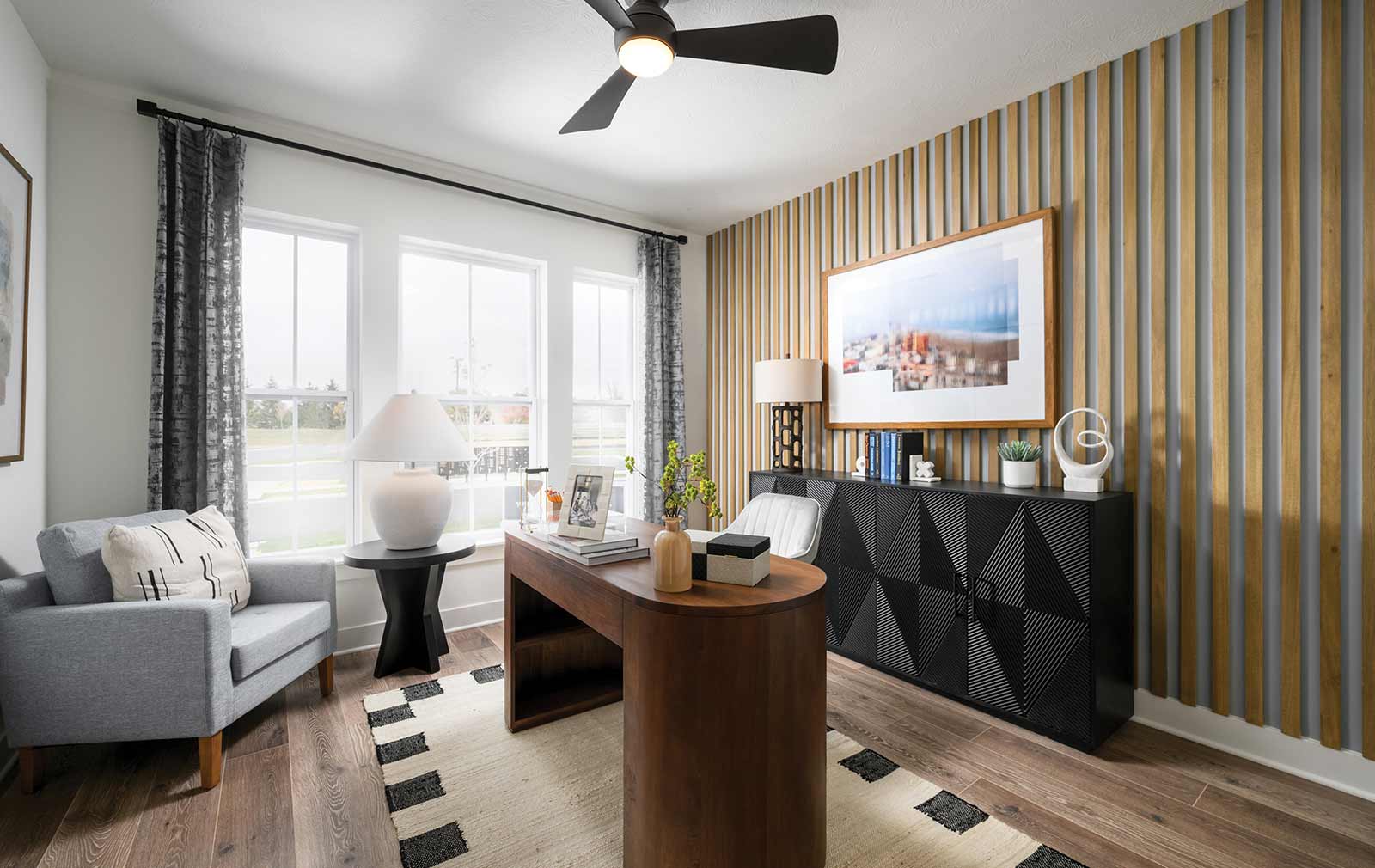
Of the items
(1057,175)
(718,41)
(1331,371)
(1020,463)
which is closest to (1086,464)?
(1020,463)

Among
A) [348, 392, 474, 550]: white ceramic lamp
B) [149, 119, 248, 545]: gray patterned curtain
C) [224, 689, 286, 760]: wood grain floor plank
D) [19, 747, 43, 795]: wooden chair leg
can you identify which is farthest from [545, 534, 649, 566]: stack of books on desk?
[149, 119, 248, 545]: gray patterned curtain

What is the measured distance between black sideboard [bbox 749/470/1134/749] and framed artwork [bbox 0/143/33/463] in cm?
345

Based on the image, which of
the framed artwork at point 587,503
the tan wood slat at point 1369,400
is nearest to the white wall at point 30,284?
the framed artwork at point 587,503

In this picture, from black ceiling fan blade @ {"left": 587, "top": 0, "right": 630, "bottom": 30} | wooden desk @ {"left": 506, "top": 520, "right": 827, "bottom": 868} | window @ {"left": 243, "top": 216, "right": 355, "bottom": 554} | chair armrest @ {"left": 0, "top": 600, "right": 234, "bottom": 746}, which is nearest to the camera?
wooden desk @ {"left": 506, "top": 520, "right": 827, "bottom": 868}

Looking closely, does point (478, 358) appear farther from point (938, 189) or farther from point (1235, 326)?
point (1235, 326)

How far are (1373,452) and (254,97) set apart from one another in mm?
4705

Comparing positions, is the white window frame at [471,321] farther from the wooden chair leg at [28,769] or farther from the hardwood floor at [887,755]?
the wooden chair leg at [28,769]

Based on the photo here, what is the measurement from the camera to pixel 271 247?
10.4ft

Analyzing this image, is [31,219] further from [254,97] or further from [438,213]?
[438,213]

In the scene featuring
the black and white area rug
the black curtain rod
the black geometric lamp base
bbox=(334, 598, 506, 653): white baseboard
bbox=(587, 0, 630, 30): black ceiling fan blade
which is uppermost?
the black curtain rod

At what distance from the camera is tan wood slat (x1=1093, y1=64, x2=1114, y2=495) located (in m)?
2.52

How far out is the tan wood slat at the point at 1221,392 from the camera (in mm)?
2209

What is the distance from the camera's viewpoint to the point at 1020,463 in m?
2.64

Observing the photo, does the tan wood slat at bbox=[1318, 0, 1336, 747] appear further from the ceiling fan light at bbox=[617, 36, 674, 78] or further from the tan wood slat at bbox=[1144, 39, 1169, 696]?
the ceiling fan light at bbox=[617, 36, 674, 78]
